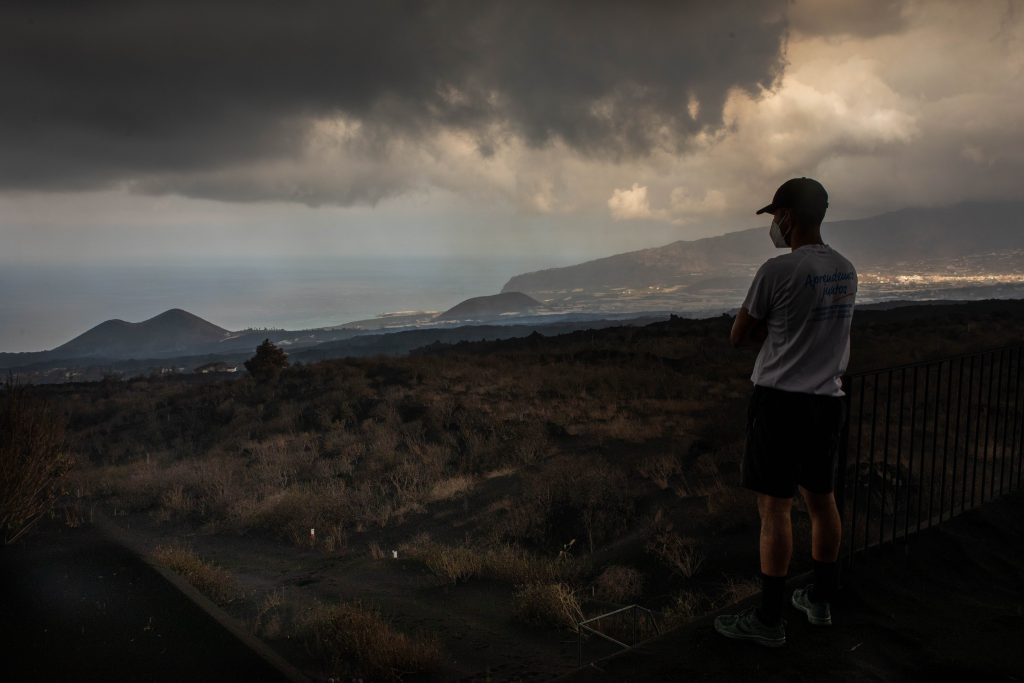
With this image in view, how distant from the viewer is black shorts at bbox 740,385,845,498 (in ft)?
11.9

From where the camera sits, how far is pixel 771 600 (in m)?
3.84

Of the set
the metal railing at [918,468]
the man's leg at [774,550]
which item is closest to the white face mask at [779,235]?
the metal railing at [918,468]

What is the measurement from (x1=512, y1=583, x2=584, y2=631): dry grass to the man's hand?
12.2 feet

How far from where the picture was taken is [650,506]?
32.3ft

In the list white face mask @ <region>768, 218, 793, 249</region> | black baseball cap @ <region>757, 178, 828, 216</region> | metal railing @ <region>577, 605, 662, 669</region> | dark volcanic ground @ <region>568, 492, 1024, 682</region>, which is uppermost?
black baseball cap @ <region>757, 178, 828, 216</region>

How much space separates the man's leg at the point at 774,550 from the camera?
12.1 feet

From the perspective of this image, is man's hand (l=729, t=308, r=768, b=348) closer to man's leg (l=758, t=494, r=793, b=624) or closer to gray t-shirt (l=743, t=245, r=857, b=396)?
gray t-shirt (l=743, t=245, r=857, b=396)

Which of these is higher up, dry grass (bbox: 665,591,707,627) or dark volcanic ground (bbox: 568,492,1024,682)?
dark volcanic ground (bbox: 568,492,1024,682)

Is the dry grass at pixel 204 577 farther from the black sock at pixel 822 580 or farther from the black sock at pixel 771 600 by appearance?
the black sock at pixel 822 580

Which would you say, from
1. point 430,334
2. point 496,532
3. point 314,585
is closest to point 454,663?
point 314,585

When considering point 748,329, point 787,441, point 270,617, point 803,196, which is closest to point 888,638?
point 787,441

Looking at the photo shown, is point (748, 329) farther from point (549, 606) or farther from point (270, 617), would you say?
point (270, 617)

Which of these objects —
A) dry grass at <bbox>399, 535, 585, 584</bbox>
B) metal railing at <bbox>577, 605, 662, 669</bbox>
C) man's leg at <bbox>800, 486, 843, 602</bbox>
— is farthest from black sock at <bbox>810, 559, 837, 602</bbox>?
dry grass at <bbox>399, 535, 585, 584</bbox>

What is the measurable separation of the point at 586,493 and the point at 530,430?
4889mm
